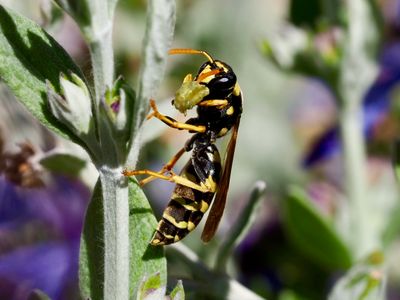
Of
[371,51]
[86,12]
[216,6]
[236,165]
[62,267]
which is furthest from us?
[216,6]

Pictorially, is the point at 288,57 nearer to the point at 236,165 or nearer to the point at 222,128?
the point at 222,128

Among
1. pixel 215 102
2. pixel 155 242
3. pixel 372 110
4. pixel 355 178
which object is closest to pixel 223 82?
pixel 215 102

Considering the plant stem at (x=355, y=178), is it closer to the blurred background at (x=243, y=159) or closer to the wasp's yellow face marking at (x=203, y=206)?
the blurred background at (x=243, y=159)

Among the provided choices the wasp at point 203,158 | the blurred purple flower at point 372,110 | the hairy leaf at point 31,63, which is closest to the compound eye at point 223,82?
the wasp at point 203,158

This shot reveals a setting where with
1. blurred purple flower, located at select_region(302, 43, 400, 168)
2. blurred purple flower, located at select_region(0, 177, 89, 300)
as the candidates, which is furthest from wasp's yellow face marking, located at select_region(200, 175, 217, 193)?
blurred purple flower, located at select_region(302, 43, 400, 168)

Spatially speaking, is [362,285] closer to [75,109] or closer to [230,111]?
[230,111]

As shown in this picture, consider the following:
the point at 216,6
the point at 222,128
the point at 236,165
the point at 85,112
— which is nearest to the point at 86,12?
the point at 85,112

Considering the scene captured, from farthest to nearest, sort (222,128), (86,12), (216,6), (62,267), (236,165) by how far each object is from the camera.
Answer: (216,6)
(236,165)
(62,267)
(222,128)
(86,12)
